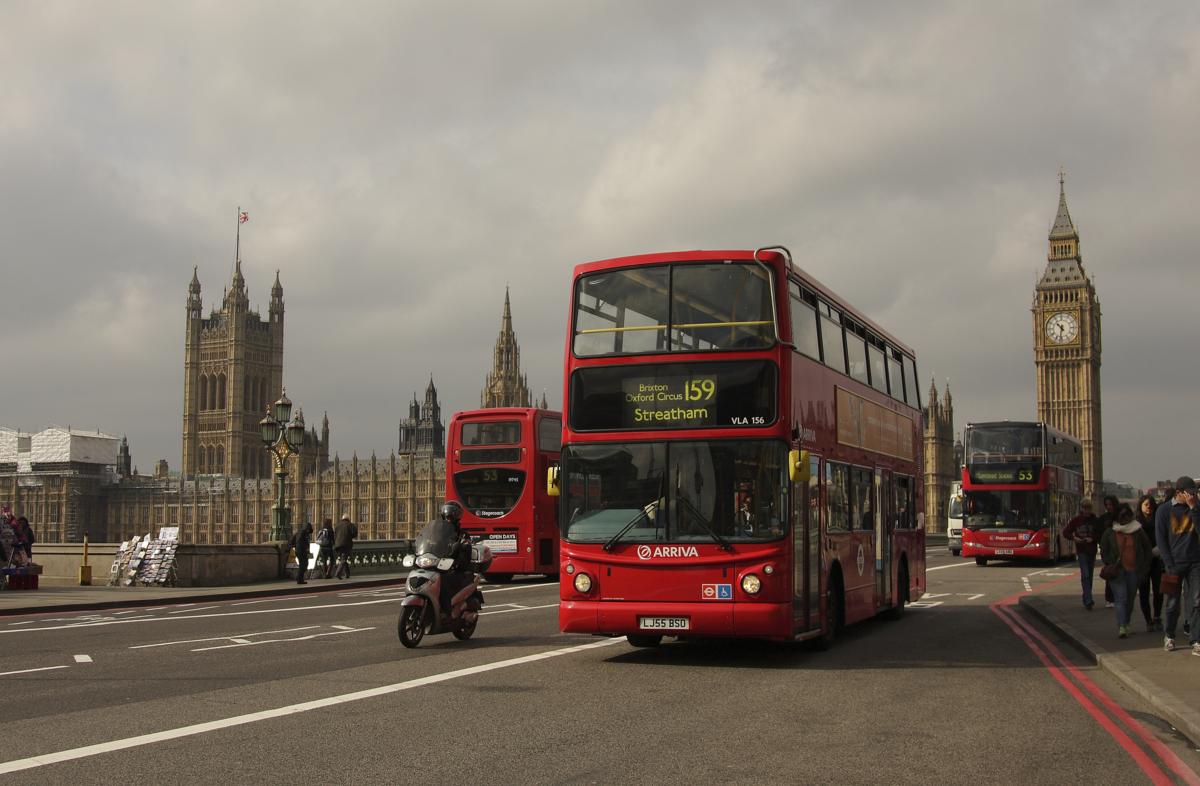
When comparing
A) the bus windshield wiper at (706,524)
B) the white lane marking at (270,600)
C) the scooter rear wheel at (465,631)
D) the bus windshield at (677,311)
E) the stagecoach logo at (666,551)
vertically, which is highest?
the bus windshield at (677,311)

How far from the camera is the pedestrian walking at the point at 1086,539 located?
17.2 metres

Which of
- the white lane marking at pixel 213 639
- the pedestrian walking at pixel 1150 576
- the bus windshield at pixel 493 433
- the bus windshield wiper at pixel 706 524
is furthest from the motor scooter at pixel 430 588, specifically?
the bus windshield at pixel 493 433

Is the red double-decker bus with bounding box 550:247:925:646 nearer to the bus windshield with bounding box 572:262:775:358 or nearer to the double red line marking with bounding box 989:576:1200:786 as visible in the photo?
the bus windshield with bounding box 572:262:775:358

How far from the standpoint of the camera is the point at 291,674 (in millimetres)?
10883

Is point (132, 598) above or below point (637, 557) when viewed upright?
below

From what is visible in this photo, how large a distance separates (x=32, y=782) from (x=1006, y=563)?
37.5 meters

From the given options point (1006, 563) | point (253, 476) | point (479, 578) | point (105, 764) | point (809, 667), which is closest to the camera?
point (105, 764)

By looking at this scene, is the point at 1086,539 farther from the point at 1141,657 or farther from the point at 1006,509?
the point at 1006,509

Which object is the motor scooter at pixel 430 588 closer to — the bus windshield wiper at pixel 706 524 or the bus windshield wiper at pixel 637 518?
the bus windshield wiper at pixel 637 518

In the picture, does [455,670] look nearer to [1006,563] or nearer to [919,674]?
[919,674]

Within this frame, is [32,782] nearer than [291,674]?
Yes

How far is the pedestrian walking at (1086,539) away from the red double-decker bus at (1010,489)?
1772 cm

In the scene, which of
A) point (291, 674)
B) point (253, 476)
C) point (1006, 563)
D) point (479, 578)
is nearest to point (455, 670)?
point (291, 674)

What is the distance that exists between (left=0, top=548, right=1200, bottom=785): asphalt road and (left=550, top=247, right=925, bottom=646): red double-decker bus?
718 mm
